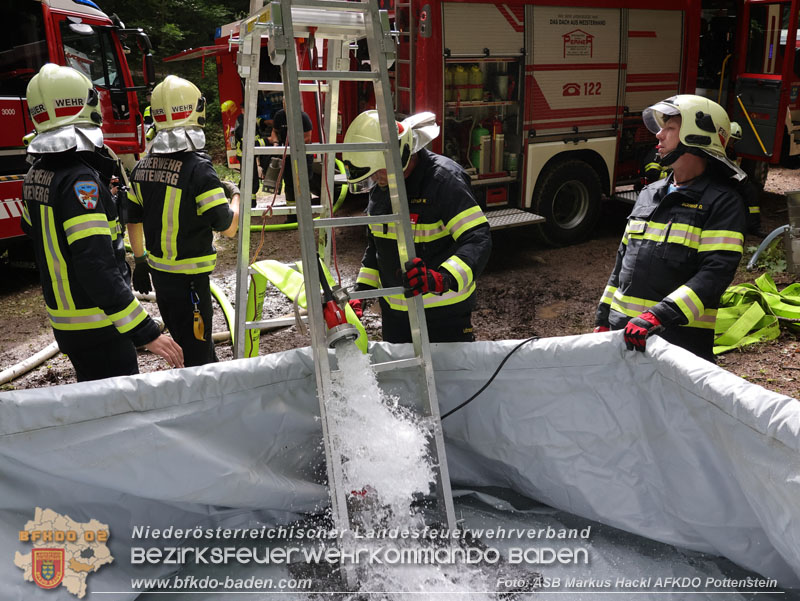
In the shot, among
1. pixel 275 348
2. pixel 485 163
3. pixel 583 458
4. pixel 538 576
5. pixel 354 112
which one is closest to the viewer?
pixel 538 576

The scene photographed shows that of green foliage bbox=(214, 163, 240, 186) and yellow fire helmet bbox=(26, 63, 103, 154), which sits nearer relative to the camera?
yellow fire helmet bbox=(26, 63, 103, 154)

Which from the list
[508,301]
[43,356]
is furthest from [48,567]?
[508,301]

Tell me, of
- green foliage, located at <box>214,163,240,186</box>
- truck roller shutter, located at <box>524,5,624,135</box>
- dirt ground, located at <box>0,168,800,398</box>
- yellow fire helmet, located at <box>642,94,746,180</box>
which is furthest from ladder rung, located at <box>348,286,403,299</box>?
green foliage, located at <box>214,163,240,186</box>

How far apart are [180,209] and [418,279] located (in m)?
1.68

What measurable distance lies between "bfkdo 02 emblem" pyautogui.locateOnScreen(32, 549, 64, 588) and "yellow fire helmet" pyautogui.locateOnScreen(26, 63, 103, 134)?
163cm

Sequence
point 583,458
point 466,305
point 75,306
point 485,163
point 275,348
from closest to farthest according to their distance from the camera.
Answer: point 583,458 → point 75,306 → point 466,305 → point 275,348 → point 485,163

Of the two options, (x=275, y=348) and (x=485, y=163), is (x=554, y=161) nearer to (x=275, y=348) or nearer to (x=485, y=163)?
(x=485, y=163)

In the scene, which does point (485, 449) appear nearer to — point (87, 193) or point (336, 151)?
point (336, 151)

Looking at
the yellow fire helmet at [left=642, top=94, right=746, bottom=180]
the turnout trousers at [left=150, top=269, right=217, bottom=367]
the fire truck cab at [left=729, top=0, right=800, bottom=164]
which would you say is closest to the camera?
the yellow fire helmet at [left=642, top=94, right=746, bottom=180]

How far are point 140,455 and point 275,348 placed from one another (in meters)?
2.64

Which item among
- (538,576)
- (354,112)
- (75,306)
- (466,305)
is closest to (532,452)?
(538,576)

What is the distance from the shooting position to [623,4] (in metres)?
6.71

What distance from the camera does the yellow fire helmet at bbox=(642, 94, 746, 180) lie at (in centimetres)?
260

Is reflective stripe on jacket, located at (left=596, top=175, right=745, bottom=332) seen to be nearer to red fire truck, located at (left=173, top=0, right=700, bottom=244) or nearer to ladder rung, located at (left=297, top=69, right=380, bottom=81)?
ladder rung, located at (left=297, top=69, right=380, bottom=81)
